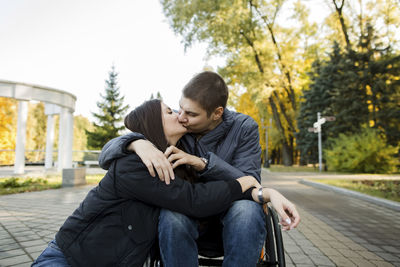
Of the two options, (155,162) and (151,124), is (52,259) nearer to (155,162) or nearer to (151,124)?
(155,162)

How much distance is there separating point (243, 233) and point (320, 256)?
2325mm

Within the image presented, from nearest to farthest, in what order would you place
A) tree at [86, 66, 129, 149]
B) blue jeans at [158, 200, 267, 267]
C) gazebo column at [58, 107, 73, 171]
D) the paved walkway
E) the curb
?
blue jeans at [158, 200, 267, 267], the paved walkway, the curb, gazebo column at [58, 107, 73, 171], tree at [86, 66, 129, 149]

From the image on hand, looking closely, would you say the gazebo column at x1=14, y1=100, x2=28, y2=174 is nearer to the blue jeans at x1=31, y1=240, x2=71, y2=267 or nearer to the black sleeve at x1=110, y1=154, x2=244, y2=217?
the blue jeans at x1=31, y1=240, x2=71, y2=267

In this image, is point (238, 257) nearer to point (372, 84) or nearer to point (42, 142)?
point (372, 84)

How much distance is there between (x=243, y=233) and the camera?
5.33 ft

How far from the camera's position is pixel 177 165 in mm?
1752

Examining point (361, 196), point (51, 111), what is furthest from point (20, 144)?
point (361, 196)

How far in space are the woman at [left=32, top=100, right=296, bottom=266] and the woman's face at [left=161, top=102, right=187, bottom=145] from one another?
35 cm

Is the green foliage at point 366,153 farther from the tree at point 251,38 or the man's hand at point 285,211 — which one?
the man's hand at point 285,211

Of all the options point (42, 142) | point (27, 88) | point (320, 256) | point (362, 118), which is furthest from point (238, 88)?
point (320, 256)

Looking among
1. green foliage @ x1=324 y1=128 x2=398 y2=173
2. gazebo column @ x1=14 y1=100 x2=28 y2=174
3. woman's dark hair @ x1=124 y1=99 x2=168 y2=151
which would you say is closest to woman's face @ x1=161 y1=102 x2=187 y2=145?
woman's dark hair @ x1=124 y1=99 x2=168 y2=151

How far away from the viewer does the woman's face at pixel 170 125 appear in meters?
1.91

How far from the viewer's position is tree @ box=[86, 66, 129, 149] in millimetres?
35188

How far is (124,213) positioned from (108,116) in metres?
36.8
